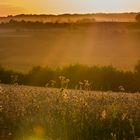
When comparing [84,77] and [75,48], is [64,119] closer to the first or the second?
[84,77]

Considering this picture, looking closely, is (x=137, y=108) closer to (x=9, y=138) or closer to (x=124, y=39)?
(x=9, y=138)

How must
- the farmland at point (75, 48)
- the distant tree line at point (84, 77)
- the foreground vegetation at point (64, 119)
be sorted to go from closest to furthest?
1. the foreground vegetation at point (64, 119)
2. the distant tree line at point (84, 77)
3. the farmland at point (75, 48)

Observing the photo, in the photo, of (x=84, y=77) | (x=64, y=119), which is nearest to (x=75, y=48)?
(x=84, y=77)

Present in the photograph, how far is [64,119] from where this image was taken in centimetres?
949

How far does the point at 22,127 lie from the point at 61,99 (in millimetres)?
Answer: 761

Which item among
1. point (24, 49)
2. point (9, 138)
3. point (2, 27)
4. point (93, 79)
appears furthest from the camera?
point (2, 27)

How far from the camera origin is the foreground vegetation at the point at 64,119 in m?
9.23

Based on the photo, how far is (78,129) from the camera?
931 centimetres

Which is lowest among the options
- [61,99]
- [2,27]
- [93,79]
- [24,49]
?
[61,99]

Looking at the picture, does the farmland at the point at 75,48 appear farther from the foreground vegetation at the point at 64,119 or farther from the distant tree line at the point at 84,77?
the foreground vegetation at the point at 64,119

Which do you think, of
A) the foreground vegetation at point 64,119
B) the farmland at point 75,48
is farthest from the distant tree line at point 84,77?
the farmland at point 75,48

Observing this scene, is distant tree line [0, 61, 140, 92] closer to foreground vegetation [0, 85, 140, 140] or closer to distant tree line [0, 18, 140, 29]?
foreground vegetation [0, 85, 140, 140]

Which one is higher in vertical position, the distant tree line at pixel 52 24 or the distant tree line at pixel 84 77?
the distant tree line at pixel 52 24

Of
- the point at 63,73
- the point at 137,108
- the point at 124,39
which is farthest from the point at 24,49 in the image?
the point at 137,108
